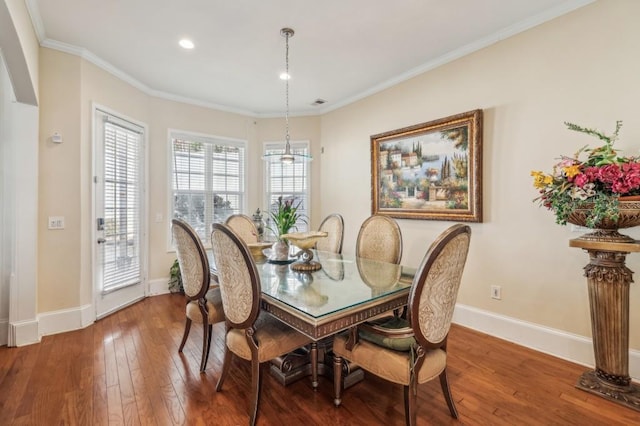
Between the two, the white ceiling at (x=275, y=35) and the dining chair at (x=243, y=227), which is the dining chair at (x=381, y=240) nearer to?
the dining chair at (x=243, y=227)

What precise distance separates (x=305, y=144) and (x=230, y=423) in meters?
4.10

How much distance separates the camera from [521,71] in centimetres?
270

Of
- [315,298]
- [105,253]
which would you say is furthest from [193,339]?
[315,298]

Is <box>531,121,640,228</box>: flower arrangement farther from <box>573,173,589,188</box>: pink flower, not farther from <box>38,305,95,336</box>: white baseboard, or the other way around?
<box>38,305,95,336</box>: white baseboard

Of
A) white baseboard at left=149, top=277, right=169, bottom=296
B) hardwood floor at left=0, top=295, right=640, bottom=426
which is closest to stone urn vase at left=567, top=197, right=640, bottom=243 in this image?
hardwood floor at left=0, top=295, right=640, bottom=426

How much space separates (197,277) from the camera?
7.63ft

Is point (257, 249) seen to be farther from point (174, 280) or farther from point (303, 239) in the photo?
point (174, 280)

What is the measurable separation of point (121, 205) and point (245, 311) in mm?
2888

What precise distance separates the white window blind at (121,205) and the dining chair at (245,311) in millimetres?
2467

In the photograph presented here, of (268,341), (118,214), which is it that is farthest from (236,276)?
(118,214)

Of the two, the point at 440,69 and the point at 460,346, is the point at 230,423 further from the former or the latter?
the point at 440,69

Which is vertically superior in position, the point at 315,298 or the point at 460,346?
the point at 315,298

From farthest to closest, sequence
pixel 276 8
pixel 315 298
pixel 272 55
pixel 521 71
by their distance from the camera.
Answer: pixel 272 55 → pixel 521 71 → pixel 276 8 → pixel 315 298

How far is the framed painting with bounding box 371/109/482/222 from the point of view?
3020 mm
